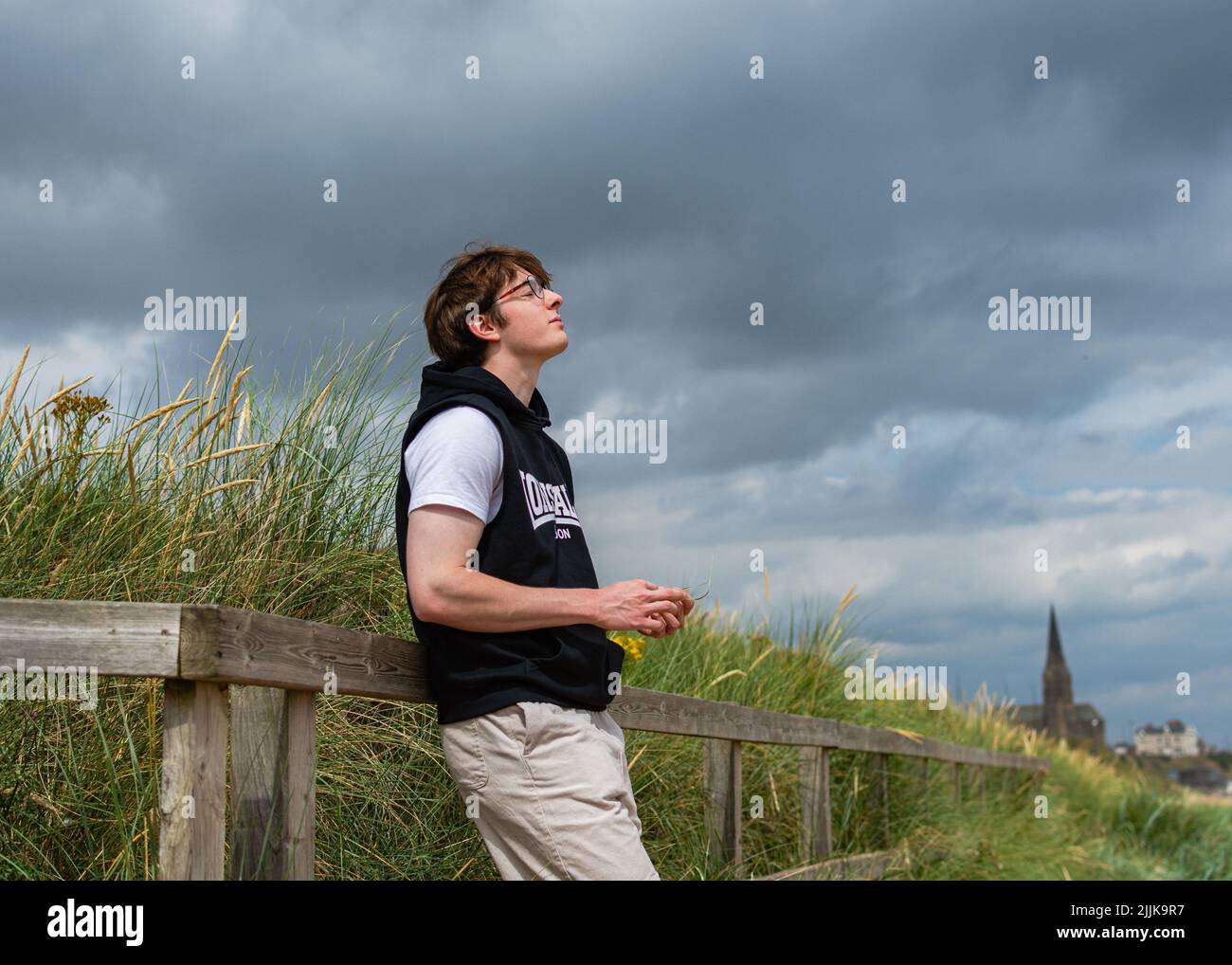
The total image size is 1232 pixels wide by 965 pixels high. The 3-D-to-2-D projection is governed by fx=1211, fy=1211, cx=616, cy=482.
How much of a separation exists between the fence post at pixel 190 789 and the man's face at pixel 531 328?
1.16 metres

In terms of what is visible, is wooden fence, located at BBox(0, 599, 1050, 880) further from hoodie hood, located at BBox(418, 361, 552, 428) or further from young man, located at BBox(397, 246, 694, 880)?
hoodie hood, located at BBox(418, 361, 552, 428)

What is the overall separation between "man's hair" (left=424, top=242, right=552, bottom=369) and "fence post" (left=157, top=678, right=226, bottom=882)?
1153mm

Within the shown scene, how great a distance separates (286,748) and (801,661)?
5928 mm

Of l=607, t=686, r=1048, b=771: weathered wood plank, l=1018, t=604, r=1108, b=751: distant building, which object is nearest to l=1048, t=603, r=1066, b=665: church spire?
l=1018, t=604, r=1108, b=751: distant building

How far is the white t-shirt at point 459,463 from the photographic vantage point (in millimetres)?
2488

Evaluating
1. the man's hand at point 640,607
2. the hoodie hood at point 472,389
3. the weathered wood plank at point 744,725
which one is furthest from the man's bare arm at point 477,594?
the weathered wood plank at point 744,725

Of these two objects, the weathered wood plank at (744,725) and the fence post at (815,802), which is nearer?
the weathered wood plank at (744,725)

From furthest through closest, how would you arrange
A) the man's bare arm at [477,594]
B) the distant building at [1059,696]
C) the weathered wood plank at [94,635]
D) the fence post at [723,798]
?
the distant building at [1059,696], the fence post at [723,798], the man's bare arm at [477,594], the weathered wood plank at [94,635]

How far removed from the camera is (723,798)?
16.9 feet

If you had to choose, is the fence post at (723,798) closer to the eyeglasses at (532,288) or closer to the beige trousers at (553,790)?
the beige trousers at (553,790)

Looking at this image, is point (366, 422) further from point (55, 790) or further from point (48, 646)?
point (48, 646)

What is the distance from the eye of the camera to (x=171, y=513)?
12.5 ft

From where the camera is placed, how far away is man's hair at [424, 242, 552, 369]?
9.82 ft
